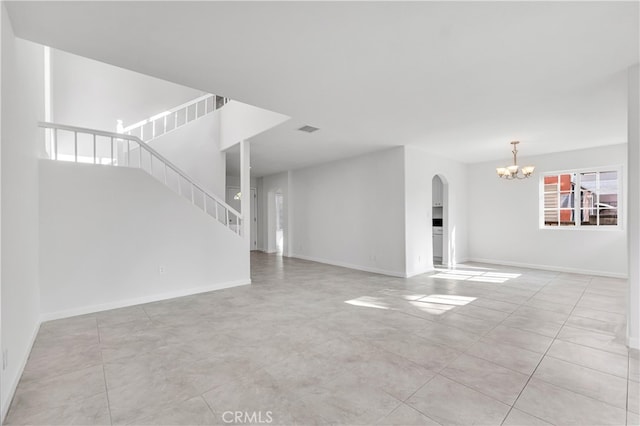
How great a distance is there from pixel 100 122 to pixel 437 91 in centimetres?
752

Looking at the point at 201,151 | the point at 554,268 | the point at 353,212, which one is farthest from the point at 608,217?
the point at 201,151

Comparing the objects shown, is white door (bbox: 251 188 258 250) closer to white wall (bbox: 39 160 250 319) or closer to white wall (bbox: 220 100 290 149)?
white wall (bbox: 220 100 290 149)

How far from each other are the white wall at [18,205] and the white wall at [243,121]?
281cm

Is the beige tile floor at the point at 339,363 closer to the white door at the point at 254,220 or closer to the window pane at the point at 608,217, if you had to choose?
the window pane at the point at 608,217

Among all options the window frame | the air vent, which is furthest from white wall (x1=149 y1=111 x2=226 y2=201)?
the window frame

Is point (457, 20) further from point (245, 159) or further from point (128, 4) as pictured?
point (245, 159)

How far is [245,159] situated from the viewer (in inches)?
218

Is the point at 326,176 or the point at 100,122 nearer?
the point at 100,122

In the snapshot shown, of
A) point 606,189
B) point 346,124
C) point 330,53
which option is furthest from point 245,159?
point 606,189

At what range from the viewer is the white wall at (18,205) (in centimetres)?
189

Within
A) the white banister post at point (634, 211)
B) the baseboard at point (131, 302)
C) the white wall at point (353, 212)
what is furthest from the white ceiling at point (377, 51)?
the baseboard at point (131, 302)

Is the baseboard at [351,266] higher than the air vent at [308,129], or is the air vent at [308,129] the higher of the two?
the air vent at [308,129]

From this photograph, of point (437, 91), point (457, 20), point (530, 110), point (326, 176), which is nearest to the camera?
point (457, 20)

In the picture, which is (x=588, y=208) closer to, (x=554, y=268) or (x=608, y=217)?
(x=608, y=217)
